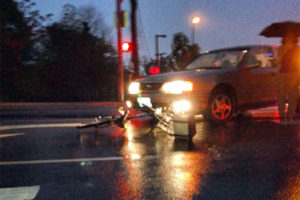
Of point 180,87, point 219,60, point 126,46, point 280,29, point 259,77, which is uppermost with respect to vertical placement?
point 126,46

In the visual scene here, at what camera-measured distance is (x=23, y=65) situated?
20312 mm

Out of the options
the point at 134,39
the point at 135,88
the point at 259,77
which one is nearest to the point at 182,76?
the point at 135,88

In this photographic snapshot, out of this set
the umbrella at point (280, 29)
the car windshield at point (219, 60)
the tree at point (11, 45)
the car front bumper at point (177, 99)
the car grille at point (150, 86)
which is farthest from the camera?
the tree at point (11, 45)

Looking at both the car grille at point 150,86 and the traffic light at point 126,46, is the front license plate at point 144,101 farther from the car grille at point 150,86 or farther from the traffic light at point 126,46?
the traffic light at point 126,46

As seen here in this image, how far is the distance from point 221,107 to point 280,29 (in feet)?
9.66

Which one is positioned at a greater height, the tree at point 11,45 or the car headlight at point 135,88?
the tree at point 11,45

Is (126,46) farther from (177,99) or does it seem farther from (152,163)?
(152,163)

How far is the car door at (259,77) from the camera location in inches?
309

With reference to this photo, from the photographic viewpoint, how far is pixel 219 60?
8234 mm

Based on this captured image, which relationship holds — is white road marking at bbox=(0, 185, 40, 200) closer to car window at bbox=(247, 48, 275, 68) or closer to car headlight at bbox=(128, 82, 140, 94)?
car headlight at bbox=(128, 82, 140, 94)

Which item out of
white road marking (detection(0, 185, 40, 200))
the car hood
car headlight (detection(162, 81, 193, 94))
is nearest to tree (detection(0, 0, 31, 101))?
the car hood

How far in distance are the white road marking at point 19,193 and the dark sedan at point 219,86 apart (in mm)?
3679

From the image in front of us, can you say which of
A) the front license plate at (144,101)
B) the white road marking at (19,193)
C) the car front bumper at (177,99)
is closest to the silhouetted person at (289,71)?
the car front bumper at (177,99)

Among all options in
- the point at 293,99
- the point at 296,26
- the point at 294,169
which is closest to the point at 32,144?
the point at 294,169
